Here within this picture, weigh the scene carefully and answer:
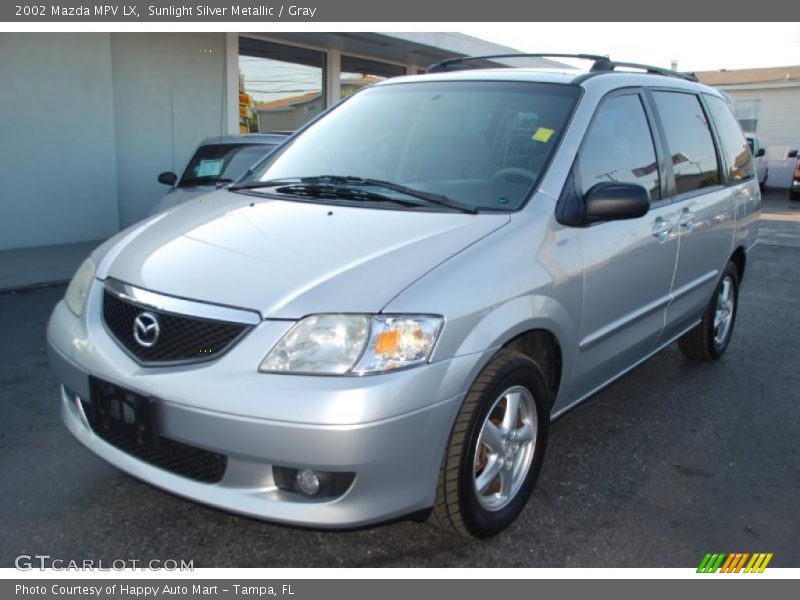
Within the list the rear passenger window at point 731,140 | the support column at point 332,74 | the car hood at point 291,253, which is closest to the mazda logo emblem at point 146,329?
the car hood at point 291,253

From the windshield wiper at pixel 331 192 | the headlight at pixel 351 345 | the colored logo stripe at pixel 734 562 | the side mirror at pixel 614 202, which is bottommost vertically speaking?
the colored logo stripe at pixel 734 562

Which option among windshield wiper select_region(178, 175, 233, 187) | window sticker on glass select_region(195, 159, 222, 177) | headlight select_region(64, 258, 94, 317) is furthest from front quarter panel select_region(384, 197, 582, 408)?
window sticker on glass select_region(195, 159, 222, 177)

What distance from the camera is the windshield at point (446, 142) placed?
3.26 m

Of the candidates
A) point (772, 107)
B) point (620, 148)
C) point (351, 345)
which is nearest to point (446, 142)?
point (620, 148)

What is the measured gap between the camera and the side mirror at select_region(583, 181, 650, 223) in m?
3.08

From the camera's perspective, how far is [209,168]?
7.66 meters

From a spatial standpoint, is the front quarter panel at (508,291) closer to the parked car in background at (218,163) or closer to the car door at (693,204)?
the car door at (693,204)

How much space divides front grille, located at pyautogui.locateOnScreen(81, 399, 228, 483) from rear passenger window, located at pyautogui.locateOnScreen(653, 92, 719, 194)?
2.97 metres

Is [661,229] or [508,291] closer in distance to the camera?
[508,291]

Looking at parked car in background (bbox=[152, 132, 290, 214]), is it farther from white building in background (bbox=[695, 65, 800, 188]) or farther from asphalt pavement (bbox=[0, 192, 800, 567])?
white building in background (bbox=[695, 65, 800, 188])

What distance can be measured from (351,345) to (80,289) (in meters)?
1.37

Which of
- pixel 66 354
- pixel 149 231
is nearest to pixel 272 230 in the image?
pixel 149 231

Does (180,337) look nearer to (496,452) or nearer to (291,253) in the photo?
(291,253)

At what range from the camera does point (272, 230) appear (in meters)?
2.95
